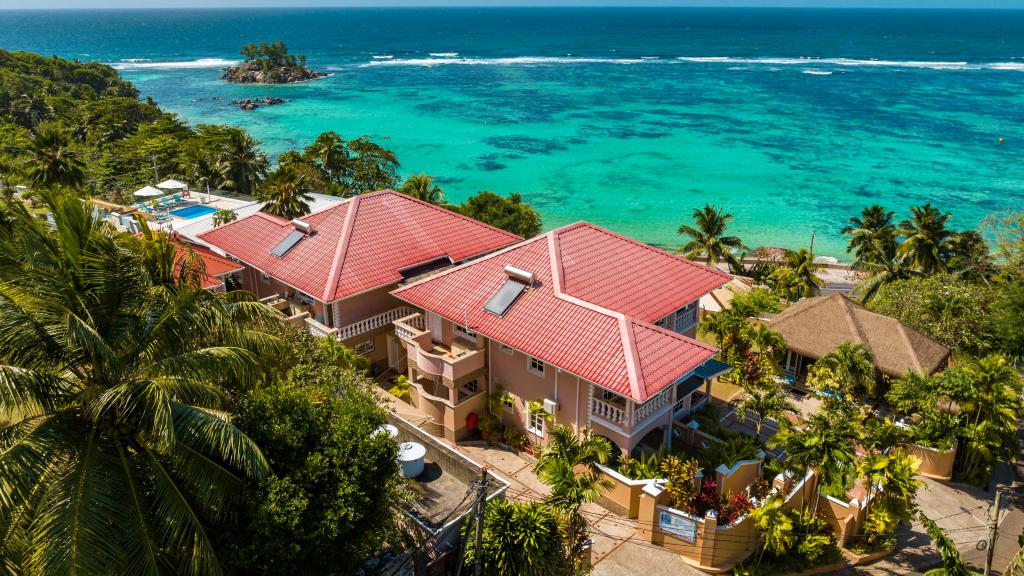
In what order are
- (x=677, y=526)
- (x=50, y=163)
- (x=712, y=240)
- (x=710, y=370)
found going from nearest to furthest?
(x=677, y=526)
(x=710, y=370)
(x=50, y=163)
(x=712, y=240)

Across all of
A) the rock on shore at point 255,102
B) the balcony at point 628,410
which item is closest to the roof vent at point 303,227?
the balcony at point 628,410

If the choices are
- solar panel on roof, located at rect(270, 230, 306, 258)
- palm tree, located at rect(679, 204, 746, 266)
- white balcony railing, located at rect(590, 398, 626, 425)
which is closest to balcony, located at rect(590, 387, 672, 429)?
white balcony railing, located at rect(590, 398, 626, 425)

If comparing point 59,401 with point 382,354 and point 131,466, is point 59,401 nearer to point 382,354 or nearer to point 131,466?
point 131,466

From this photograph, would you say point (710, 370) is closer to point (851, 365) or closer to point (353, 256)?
point (851, 365)

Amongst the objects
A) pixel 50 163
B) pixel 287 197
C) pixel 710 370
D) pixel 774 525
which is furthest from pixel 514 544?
pixel 50 163

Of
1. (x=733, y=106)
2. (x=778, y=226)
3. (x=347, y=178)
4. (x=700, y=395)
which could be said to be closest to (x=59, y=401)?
(x=700, y=395)

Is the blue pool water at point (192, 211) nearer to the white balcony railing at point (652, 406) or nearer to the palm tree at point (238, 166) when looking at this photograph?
the palm tree at point (238, 166)

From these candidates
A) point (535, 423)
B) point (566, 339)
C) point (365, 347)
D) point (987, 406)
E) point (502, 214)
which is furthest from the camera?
point (502, 214)

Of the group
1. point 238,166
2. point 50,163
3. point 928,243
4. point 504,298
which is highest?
point 50,163
